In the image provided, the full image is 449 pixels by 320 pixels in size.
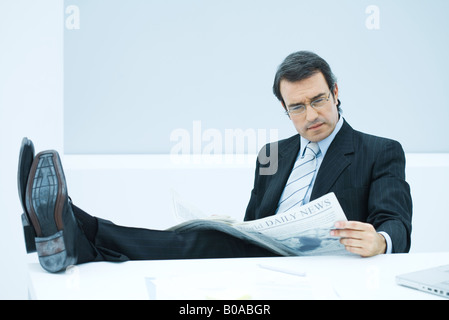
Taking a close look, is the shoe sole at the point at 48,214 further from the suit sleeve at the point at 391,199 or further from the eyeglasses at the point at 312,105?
the eyeglasses at the point at 312,105

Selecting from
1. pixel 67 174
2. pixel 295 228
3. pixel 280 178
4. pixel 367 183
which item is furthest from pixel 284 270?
pixel 67 174

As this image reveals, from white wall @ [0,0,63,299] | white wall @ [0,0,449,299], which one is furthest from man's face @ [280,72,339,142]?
white wall @ [0,0,63,299]

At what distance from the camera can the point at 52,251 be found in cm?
80

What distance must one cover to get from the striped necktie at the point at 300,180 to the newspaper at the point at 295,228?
355 mm

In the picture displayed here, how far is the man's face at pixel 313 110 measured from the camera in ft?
4.37

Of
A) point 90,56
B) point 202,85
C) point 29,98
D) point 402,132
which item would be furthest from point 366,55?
point 29,98

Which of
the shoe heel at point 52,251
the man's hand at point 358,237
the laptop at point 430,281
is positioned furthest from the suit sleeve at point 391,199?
the shoe heel at point 52,251

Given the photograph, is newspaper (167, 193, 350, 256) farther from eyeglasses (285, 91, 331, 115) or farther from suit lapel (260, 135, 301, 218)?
eyeglasses (285, 91, 331, 115)

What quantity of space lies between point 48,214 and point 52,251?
6 cm

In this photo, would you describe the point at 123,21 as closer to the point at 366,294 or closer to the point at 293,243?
the point at 293,243

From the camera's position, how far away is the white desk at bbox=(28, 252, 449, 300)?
692 mm

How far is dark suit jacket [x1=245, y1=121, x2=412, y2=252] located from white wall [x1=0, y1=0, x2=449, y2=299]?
81 centimetres

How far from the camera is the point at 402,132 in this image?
2.68 meters
